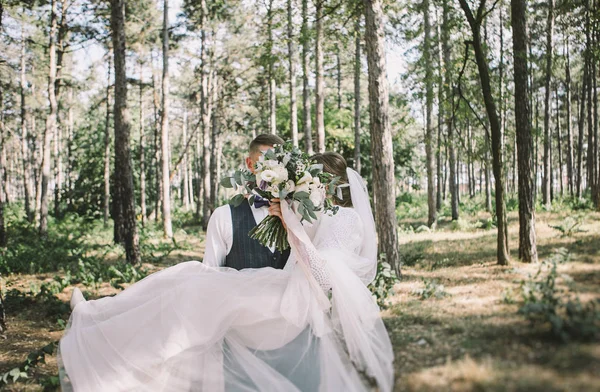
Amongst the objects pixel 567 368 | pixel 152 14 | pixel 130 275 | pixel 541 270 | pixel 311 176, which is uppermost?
pixel 152 14

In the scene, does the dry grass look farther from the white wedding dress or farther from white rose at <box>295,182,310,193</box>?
white rose at <box>295,182,310,193</box>

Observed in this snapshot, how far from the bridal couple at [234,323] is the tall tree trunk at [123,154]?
22.1 feet

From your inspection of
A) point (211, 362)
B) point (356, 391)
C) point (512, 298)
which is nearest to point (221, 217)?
point (211, 362)

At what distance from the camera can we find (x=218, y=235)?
11.8ft

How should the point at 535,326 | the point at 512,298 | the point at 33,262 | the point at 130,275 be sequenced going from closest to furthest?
the point at 535,326 → the point at 512,298 → the point at 130,275 → the point at 33,262

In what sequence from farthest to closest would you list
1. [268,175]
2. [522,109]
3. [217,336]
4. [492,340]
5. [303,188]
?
[522,109] → [217,336] → [303,188] → [268,175] → [492,340]

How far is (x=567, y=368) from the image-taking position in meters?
1.53

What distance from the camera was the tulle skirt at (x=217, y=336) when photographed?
3098 mm

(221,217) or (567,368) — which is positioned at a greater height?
(221,217)

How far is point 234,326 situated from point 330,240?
1010mm

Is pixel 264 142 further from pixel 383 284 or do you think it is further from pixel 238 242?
pixel 383 284

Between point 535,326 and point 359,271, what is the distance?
1577 mm

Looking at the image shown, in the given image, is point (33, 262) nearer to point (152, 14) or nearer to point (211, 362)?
point (211, 362)

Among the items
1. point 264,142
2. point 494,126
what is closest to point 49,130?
point 264,142
